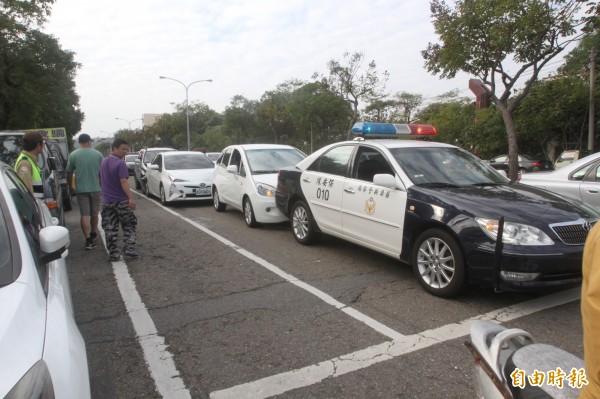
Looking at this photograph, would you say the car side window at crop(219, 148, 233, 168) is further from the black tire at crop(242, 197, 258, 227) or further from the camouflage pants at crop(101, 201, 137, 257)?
the camouflage pants at crop(101, 201, 137, 257)

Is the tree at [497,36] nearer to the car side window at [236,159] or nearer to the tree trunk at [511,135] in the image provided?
the tree trunk at [511,135]

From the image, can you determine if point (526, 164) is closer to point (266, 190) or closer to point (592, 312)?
point (266, 190)

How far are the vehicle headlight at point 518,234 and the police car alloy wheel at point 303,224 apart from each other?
299 cm

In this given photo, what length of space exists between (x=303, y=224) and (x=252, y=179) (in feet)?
6.68

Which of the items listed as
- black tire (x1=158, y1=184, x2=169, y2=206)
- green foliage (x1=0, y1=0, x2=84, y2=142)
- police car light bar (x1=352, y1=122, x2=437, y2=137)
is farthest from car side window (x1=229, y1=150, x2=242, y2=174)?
green foliage (x1=0, y1=0, x2=84, y2=142)

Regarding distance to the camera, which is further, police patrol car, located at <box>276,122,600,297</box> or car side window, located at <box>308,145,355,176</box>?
car side window, located at <box>308,145,355,176</box>

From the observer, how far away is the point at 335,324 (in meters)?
4.01

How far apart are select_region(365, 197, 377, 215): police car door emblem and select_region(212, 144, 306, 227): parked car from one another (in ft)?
9.66

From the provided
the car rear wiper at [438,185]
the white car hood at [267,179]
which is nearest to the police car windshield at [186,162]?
the white car hood at [267,179]

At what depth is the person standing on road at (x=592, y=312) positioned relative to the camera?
116 centimetres

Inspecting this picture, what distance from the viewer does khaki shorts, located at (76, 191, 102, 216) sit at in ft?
22.6

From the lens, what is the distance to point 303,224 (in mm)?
6953

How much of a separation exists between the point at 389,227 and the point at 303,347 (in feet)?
6.72

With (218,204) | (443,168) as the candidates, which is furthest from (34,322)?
(218,204)
